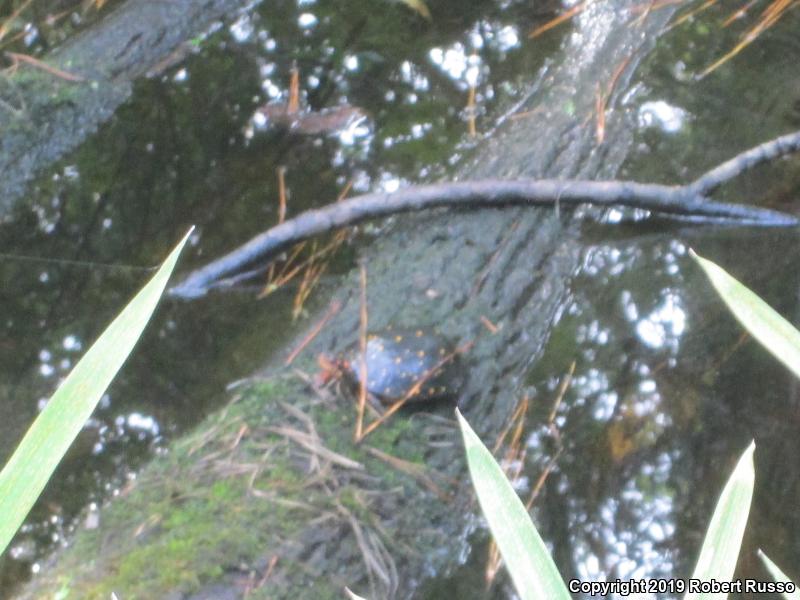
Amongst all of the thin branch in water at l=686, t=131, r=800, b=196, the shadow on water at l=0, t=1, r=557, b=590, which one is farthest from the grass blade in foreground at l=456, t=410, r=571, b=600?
the thin branch in water at l=686, t=131, r=800, b=196

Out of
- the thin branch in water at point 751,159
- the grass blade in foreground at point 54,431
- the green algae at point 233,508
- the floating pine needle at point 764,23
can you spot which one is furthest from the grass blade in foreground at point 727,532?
the floating pine needle at point 764,23

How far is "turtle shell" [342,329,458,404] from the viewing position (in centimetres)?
199

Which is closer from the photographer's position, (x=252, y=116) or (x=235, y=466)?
(x=235, y=466)

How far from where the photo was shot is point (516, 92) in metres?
3.24

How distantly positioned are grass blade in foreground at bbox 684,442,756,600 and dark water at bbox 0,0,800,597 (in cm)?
119

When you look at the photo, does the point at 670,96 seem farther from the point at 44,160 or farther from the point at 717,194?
the point at 44,160

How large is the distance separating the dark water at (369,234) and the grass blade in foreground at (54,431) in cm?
135

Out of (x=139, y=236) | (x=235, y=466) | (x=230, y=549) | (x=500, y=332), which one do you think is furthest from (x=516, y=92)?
(x=230, y=549)

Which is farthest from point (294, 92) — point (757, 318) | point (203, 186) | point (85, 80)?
point (757, 318)

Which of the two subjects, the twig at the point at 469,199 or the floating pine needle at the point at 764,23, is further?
the floating pine needle at the point at 764,23

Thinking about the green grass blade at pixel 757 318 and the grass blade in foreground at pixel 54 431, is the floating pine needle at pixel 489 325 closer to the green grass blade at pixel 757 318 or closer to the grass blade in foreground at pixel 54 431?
the green grass blade at pixel 757 318

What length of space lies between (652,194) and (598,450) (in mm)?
886

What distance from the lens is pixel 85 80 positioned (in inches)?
123

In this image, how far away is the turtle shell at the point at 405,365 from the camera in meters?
→ 1.99
